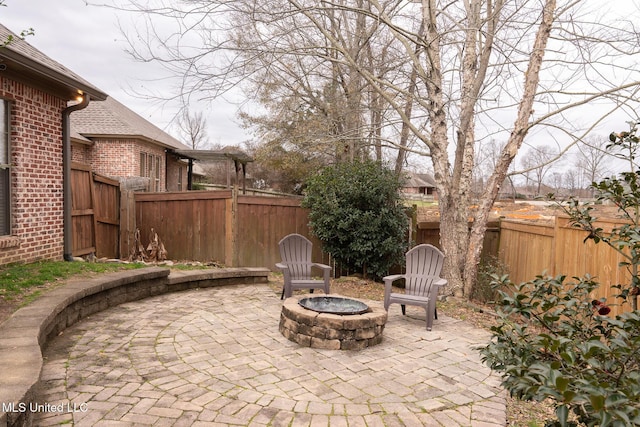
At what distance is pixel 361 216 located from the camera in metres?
7.59

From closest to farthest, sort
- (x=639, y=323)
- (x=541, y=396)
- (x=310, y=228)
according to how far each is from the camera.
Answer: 1. (x=541, y=396)
2. (x=639, y=323)
3. (x=310, y=228)

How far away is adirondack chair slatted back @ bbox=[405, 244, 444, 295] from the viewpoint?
5629 mm

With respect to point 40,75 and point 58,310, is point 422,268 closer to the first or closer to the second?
point 58,310

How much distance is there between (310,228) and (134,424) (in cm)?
601

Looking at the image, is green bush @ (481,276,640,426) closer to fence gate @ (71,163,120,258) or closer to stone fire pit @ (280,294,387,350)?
stone fire pit @ (280,294,387,350)

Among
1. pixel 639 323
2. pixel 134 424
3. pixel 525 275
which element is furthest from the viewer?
pixel 525 275

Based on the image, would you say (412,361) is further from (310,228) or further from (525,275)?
A: (310,228)

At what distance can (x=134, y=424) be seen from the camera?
2508 millimetres

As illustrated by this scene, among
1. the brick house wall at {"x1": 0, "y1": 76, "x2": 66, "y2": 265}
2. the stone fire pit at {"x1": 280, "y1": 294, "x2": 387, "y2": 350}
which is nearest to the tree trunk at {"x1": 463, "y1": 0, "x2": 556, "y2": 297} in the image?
the stone fire pit at {"x1": 280, "y1": 294, "x2": 387, "y2": 350}

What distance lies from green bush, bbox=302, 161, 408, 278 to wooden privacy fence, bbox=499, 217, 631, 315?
6.31 feet

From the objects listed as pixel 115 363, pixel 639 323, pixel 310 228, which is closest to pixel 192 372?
pixel 115 363

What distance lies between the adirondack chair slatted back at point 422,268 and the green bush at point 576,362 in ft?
11.7

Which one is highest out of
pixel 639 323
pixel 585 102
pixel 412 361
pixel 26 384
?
pixel 585 102

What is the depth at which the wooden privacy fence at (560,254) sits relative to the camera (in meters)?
4.43
